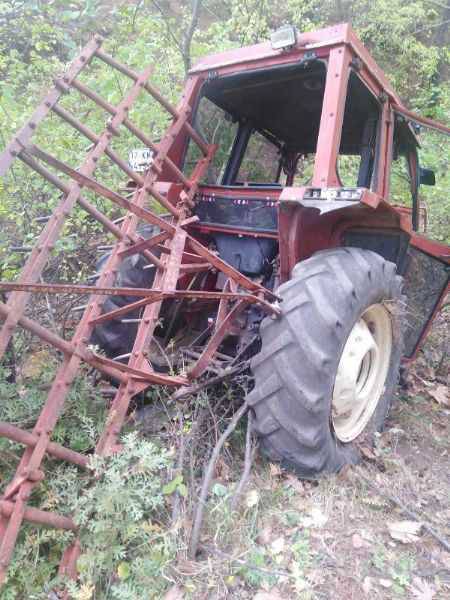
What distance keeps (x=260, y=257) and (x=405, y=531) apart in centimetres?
156

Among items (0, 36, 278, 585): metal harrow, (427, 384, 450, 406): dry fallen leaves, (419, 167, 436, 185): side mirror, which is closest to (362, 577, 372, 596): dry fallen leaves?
(0, 36, 278, 585): metal harrow

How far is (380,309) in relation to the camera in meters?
2.63

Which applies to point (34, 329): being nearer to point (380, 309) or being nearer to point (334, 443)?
point (334, 443)

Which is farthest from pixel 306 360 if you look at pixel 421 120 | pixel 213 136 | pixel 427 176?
pixel 427 176

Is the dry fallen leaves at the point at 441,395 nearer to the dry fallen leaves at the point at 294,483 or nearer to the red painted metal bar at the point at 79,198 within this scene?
the dry fallen leaves at the point at 294,483

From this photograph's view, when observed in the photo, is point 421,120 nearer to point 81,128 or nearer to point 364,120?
point 364,120

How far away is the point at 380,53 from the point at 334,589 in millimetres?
10085

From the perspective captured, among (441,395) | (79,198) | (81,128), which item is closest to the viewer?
(79,198)

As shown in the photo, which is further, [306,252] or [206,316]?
[206,316]

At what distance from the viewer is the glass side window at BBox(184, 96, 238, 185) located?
3.09m

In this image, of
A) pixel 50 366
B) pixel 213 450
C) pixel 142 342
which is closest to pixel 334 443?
pixel 213 450

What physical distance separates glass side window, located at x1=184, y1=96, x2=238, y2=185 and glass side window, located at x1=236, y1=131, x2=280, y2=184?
16 centimetres

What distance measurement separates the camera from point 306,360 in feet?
6.49

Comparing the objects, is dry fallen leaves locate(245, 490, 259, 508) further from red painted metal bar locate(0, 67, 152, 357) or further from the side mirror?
the side mirror
